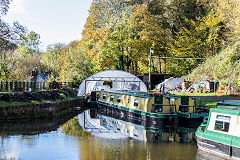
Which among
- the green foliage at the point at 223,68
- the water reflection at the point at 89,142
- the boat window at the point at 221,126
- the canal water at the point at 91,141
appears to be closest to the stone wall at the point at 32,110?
the canal water at the point at 91,141

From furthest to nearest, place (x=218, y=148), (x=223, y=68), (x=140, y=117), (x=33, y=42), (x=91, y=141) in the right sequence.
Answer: (x=33, y=42), (x=223, y=68), (x=140, y=117), (x=91, y=141), (x=218, y=148)

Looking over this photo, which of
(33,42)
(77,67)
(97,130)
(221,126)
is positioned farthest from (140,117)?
(33,42)

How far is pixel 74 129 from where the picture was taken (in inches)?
629

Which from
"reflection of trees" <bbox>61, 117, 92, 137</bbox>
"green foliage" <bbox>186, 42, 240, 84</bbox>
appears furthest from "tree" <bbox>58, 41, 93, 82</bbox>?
"reflection of trees" <bbox>61, 117, 92, 137</bbox>

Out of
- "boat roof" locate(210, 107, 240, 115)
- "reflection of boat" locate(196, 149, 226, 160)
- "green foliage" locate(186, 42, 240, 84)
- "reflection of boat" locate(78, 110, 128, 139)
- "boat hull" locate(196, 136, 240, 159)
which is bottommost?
"reflection of boat" locate(196, 149, 226, 160)

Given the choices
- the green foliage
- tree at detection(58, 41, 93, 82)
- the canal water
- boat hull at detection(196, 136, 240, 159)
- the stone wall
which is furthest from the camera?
tree at detection(58, 41, 93, 82)

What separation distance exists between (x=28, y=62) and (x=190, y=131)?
36883mm

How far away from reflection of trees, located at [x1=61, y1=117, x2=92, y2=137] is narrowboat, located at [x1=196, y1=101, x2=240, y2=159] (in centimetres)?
646

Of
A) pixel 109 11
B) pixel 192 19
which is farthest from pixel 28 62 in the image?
pixel 192 19

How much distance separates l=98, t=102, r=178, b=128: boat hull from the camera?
16672 millimetres

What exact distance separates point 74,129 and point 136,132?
3.77m

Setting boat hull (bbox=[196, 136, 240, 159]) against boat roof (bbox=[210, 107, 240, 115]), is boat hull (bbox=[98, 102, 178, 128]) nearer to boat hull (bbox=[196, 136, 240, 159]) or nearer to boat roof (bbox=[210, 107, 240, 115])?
boat hull (bbox=[196, 136, 240, 159])

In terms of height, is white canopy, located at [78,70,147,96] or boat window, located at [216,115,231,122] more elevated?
white canopy, located at [78,70,147,96]

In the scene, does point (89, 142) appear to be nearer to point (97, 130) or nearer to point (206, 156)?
point (97, 130)
